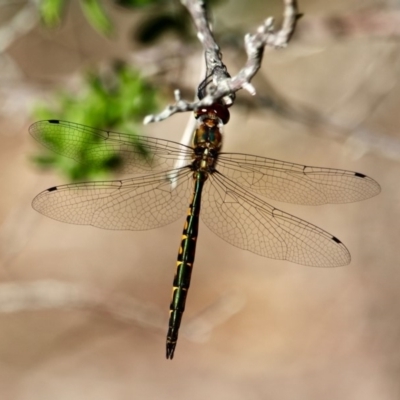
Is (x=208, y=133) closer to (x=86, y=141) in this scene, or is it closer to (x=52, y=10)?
(x=86, y=141)

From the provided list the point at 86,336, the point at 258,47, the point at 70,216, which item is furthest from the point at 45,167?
the point at 86,336

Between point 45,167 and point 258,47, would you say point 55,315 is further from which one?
point 258,47

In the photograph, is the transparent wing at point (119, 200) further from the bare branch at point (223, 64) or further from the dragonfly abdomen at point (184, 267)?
the bare branch at point (223, 64)

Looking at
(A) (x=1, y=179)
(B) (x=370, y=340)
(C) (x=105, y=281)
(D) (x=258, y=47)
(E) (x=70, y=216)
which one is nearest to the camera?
(D) (x=258, y=47)

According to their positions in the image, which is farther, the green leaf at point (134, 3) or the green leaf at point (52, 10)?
the green leaf at point (134, 3)

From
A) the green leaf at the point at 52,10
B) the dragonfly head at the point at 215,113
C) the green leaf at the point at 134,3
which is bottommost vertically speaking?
the dragonfly head at the point at 215,113

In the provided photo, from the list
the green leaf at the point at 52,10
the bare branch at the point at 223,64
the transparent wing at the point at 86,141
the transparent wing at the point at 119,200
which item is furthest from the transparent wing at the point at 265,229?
the bare branch at the point at 223,64

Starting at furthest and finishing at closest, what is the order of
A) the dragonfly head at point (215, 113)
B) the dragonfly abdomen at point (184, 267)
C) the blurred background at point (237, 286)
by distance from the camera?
the blurred background at point (237, 286) → the dragonfly abdomen at point (184, 267) → the dragonfly head at point (215, 113)

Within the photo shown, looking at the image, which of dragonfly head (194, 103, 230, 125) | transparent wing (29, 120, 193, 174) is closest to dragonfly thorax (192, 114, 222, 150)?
dragonfly head (194, 103, 230, 125)
